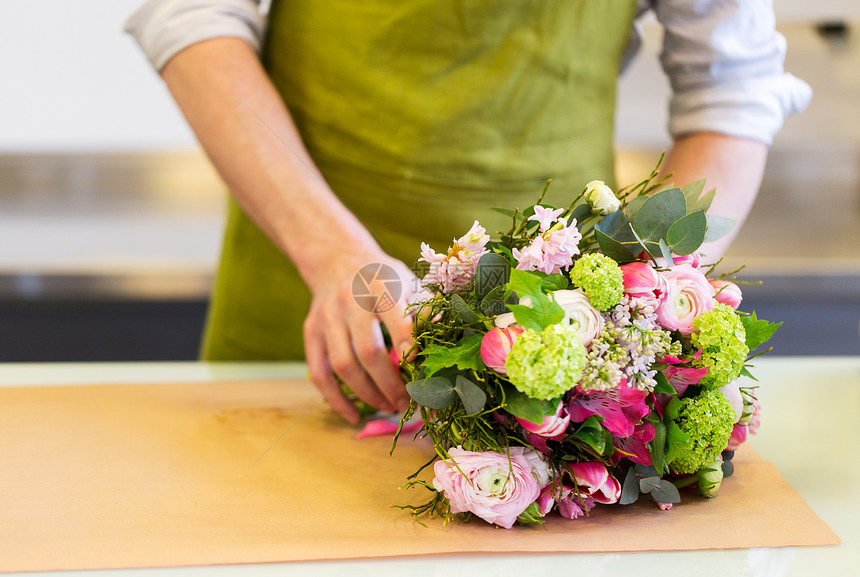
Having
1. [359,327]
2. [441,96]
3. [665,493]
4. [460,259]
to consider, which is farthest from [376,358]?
[441,96]

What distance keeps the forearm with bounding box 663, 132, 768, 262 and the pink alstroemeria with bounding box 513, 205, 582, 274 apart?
370 millimetres

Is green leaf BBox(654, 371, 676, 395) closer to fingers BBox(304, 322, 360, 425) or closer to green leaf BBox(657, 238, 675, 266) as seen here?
green leaf BBox(657, 238, 675, 266)

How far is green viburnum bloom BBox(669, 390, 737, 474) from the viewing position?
0.57m

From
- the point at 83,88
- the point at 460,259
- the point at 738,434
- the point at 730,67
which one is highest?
the point at 730,67

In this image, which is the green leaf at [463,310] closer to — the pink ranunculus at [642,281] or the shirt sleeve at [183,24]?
the pink ranunculus at [642,281]

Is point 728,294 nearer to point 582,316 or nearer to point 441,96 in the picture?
point 582,316

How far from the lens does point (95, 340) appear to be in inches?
70.6

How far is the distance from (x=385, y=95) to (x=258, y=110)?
175 mm

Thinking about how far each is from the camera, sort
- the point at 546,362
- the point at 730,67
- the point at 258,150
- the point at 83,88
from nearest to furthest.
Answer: the point at 546,362 → the point at 258,150 → the point at 730,67 → the point at 83,88

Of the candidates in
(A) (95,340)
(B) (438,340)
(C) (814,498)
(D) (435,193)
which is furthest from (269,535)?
(A) (95,340)

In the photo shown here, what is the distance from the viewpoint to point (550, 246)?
548 millimetres

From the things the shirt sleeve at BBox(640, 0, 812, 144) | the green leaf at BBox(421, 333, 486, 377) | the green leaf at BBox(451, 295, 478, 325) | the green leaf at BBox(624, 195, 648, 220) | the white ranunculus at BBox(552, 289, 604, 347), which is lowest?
the green leaf at BBox(421, 333, 486, 377)

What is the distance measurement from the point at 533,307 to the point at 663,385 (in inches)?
4.5

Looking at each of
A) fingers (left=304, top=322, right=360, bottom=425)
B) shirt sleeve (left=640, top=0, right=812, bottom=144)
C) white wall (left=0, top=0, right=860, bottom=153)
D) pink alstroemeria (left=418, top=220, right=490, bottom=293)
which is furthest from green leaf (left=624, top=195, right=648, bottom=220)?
white wall (left=0, top=0, right=860, bottom=153)
